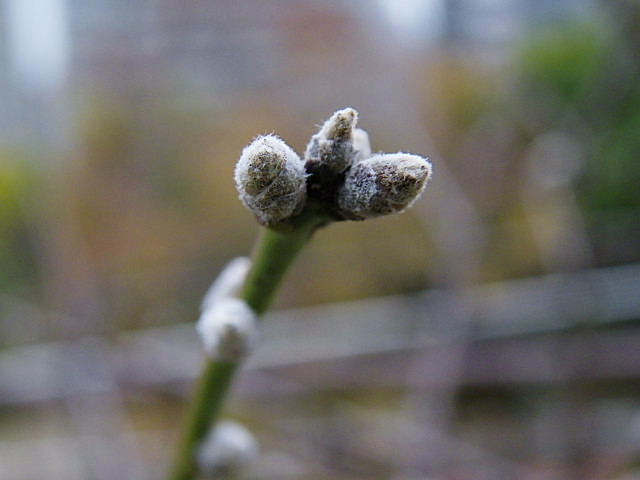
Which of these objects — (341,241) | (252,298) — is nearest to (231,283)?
(252,298)

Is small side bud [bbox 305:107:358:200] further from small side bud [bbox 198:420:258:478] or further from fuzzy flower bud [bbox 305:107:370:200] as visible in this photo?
small side bud [bbox 198:420:258:478]

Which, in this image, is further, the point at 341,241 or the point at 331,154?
the point at 341,241

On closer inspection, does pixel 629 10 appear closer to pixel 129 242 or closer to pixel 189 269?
pixel 189 269

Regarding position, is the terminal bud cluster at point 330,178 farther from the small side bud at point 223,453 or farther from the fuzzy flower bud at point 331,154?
the small side bud at point 223,453

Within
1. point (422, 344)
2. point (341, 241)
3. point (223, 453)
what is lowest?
point (223, 453)

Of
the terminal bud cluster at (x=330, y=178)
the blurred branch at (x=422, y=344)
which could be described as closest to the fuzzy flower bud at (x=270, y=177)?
the terminal bud cluster at (x=330, y=178)

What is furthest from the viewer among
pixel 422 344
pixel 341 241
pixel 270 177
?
pixel 341 241

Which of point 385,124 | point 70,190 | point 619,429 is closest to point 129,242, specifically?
point 70,190

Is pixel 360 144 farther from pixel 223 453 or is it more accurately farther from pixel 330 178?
pixel 223 453
